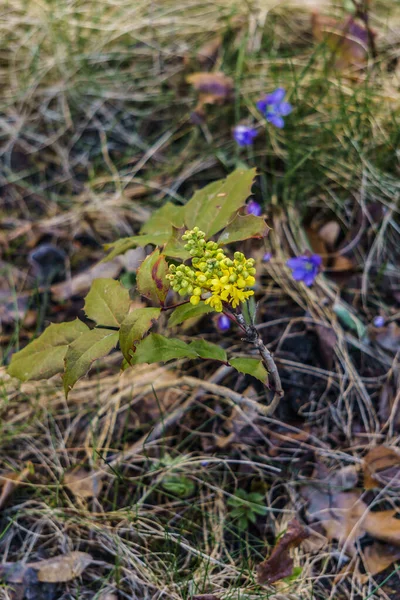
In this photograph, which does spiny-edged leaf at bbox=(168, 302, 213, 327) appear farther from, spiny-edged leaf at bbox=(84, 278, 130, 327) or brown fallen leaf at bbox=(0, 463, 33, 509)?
brown fallen leaf at bbox=(0, 463, 33, 509)

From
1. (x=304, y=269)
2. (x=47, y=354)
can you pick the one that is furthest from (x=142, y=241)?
(x=304, y=269)

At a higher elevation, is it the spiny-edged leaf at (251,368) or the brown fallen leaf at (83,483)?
the spiny-edged leaf at (251,368)

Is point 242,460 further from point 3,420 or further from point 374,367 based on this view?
point 3,420

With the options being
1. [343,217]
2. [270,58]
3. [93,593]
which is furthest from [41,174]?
[93,593]

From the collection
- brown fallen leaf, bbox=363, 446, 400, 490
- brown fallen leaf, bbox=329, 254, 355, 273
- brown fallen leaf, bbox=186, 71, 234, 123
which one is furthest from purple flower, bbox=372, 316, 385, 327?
brown fallen leaf, bbox=186, 71, 234, 123

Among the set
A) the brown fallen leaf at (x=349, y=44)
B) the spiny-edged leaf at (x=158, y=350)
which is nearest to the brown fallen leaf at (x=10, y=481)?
the spiny-edged leaf at (x=158, y=350)

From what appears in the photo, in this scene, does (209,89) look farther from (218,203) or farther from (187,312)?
(187,312)

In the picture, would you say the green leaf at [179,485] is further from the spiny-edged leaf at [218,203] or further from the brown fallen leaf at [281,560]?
the spiny-edged leaf at [218,203]

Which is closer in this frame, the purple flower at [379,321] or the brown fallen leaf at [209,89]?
the purple flower at [379,321]
